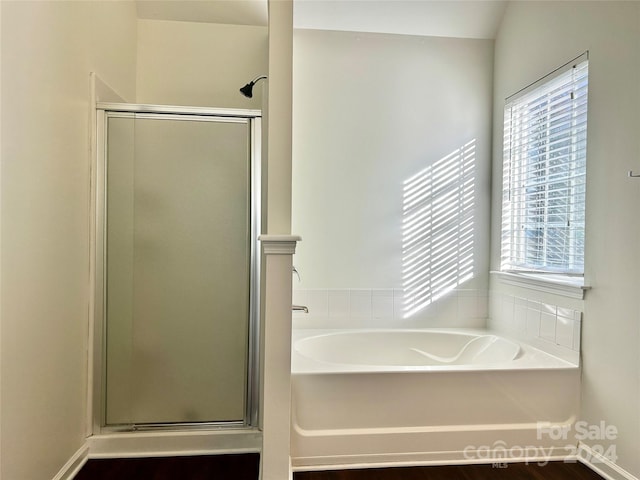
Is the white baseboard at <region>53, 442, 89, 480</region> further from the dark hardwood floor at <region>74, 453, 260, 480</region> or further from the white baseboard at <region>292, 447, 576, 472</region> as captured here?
the white baseboard at <region>292, 447, 576, 472</region>

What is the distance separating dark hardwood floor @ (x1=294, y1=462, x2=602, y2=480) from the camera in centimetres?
197

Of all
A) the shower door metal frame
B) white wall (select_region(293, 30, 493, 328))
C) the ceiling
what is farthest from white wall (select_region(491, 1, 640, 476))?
the shower door metal frame

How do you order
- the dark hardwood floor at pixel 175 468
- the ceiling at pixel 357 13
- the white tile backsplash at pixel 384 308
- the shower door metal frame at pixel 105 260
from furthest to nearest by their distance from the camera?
1. the white tile backsplash at pixel 384 308
2. the ceiling at pixel 357 13
3. the shower door metal frame at pixel 105 260
4. the dark hardwood floor at pixel 175 468

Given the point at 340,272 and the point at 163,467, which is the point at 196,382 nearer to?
the point at 163,467

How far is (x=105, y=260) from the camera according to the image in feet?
7.18

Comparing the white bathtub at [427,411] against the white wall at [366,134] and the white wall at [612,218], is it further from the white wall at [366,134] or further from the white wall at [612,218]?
the white wall at [366,134]

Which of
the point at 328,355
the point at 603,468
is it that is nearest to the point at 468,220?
the point at 328,355

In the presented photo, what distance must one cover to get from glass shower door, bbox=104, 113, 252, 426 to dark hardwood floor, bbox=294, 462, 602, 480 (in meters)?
0.60

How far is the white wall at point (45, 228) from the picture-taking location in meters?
1.48

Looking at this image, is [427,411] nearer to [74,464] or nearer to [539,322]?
[539,322]

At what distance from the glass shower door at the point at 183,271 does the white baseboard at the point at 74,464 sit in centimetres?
24

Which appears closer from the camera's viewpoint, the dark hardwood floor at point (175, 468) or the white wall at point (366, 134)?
the dark hardwood floor at point (175, 468)

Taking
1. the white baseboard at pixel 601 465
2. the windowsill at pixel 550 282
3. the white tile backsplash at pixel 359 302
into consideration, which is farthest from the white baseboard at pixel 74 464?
the windowsill at pixel 550 282

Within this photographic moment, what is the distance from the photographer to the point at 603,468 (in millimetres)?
1987
